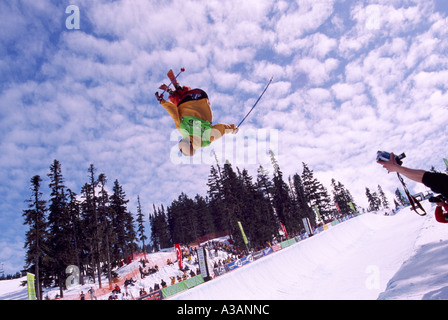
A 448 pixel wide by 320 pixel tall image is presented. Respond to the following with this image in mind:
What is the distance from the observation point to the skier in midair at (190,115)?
18.2 feet

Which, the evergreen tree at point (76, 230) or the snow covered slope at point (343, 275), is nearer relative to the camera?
the snow covered slope at point (343, 275)

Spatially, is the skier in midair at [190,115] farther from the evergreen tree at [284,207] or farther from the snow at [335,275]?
the evergreen tree at [284,207]

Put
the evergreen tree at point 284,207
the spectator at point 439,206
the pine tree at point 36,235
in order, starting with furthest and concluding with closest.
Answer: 1. the evergreen tree at point 284,207
2. the pine tree at point 36,235
3. the spectator at point 439,206

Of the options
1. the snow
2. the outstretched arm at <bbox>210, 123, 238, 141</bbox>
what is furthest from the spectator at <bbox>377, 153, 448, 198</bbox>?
the outstretched arm at <bbox>210, 123, 238, 141</bbox>

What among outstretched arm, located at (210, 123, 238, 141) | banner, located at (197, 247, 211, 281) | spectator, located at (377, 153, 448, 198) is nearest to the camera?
spectator, located at (377, 153, 448, 198)

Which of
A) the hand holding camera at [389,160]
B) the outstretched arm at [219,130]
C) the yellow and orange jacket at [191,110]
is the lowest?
the hand holding camera at [389,160]

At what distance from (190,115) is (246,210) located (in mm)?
39823

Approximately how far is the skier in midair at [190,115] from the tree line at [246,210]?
31871mm

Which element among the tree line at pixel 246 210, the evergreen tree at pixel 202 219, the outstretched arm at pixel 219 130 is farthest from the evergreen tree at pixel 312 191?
the outstretched arm at pixel 219 130

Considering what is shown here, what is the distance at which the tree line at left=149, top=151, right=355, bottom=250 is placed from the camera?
138ft

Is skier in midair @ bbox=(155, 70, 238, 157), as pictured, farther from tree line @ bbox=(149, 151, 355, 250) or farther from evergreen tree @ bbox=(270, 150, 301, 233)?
evergreen tree @ bbox=(270, 150, 301, 233)

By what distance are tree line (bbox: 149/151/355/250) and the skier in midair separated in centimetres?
3187

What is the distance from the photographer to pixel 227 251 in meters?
36.7
